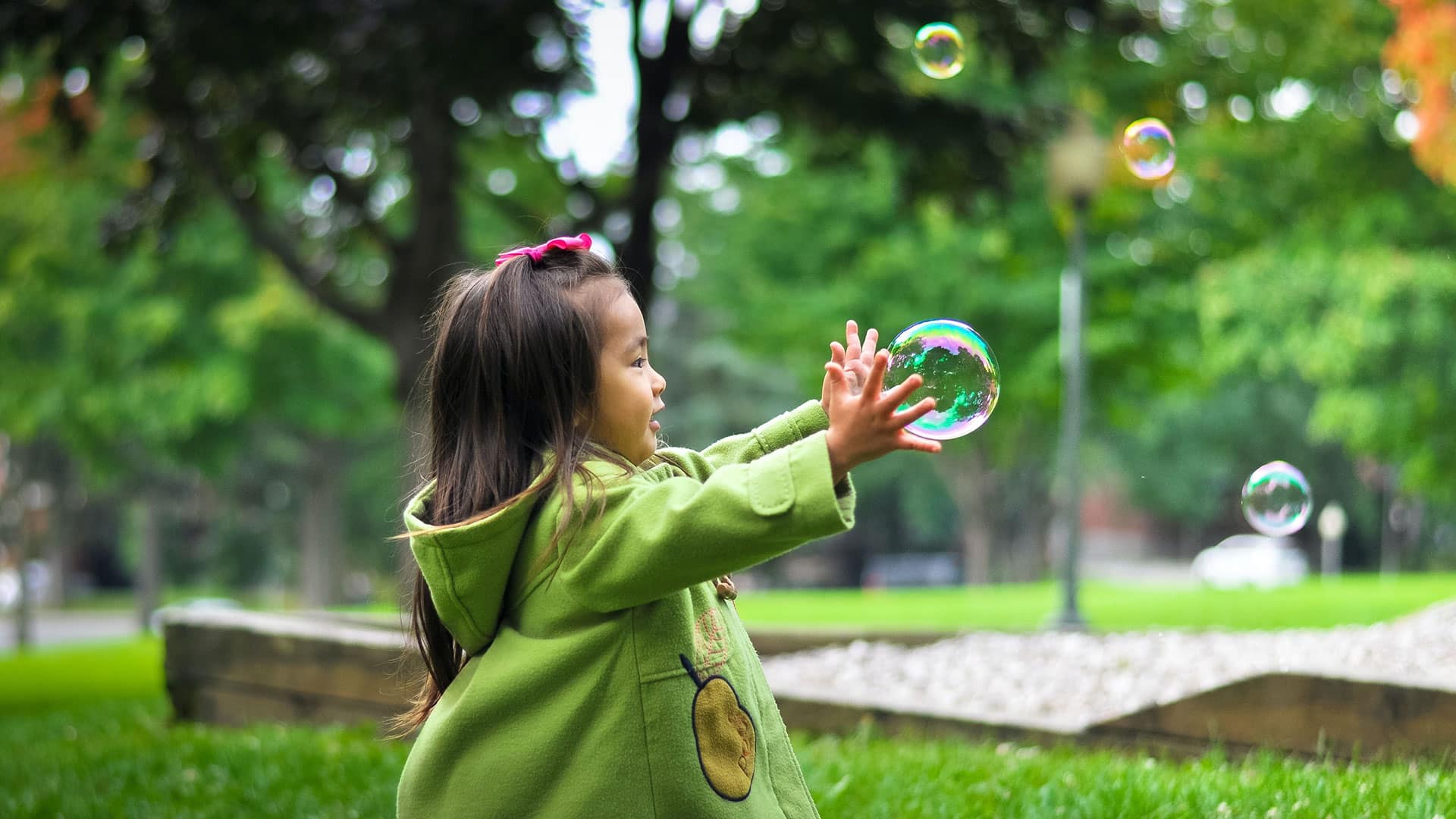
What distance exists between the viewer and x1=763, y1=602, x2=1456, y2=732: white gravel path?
17.7ft

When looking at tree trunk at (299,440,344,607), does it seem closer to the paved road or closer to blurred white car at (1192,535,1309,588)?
the paved road

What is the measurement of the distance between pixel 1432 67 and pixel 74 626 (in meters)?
32.6

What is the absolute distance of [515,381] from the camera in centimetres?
232

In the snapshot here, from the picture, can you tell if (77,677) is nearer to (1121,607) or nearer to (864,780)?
(1121,607)

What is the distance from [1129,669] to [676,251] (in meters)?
18.2

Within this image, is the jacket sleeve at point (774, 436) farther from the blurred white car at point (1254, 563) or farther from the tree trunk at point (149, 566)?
the blurred white car at point (1254, 563)

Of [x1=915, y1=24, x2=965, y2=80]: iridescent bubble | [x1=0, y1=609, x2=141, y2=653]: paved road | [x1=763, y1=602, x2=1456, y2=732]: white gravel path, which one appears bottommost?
[x1=0, y1=609, x2=141, y2=653]: paved road

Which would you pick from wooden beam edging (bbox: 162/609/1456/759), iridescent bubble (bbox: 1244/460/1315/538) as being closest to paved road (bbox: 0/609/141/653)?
wooden beam edging (bbox: 162/609/1456/759)

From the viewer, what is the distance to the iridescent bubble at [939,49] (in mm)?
4988

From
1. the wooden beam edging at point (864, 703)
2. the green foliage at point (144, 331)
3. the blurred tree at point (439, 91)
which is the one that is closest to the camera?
the wooden beam edging at point (864, 703)

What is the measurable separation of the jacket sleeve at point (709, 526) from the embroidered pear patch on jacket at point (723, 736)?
0.20 meters

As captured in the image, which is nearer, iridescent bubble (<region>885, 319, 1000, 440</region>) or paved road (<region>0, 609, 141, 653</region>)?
iridescent bubble (<region>885, 319, 1000, 440</region>)

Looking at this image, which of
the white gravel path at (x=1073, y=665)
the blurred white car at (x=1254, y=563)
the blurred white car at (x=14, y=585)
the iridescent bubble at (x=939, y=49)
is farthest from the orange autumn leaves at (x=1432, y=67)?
the blurred white car at (x=14, y=585)

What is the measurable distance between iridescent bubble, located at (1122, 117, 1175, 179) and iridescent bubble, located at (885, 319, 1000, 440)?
2.82m
